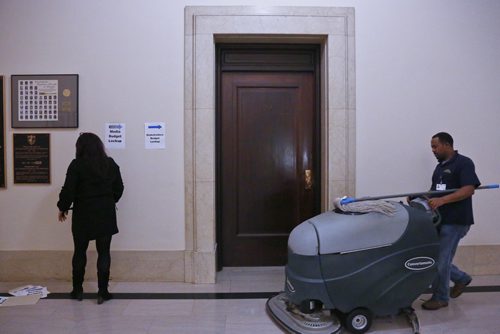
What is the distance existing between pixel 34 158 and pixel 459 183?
3.68 metres

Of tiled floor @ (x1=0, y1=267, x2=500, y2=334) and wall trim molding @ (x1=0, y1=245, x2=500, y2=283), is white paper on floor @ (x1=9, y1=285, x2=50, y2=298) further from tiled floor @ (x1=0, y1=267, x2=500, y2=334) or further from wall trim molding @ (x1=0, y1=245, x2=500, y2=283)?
wall trim molding @ (x1=0, y1=245, x2=500, y2=283)

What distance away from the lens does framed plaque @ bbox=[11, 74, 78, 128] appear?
3521 millimetres

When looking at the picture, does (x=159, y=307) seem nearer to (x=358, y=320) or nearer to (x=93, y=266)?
(x=93, y=266)

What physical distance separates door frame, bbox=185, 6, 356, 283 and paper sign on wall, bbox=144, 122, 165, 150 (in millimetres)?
235

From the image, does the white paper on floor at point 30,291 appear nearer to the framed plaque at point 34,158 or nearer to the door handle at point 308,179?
the framed plaque at point 34,158

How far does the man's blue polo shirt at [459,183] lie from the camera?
2.77m

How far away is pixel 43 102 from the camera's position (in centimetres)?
354

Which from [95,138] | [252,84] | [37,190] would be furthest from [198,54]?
[37,190]

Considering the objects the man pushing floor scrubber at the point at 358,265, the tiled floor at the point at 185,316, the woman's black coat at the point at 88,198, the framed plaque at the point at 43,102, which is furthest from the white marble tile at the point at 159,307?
the framed plaque at the point at 43,102

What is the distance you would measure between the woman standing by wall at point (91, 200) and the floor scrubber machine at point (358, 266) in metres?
1.56

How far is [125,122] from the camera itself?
354 centimetres

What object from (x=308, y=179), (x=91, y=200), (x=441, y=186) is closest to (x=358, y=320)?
(x=441, y=186)

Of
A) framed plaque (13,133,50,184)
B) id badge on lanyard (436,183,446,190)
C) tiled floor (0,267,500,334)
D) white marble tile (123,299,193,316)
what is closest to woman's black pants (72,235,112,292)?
tiled floor (0,267,500,334)

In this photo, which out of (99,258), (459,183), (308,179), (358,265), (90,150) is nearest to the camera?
(358,265)
